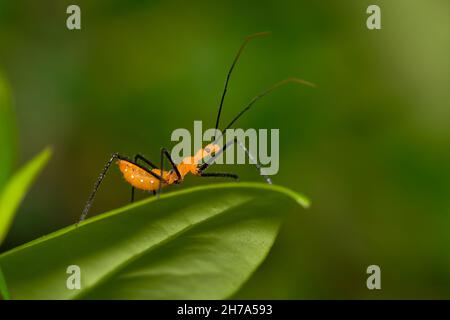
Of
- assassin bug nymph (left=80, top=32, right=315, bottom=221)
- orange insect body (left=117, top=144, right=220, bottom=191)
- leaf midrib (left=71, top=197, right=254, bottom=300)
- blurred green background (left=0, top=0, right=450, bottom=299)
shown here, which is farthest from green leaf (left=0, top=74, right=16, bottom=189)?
blurred green background (left=0, top=0, right=450, bottom=299)

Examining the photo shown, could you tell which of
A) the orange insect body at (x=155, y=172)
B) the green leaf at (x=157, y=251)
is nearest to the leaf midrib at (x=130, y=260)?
the green leaf at (x=157, y=251)

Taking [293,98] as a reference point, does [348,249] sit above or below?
below

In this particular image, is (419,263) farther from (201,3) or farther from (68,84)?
(68,84)

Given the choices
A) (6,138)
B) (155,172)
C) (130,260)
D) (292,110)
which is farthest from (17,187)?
(292,110)

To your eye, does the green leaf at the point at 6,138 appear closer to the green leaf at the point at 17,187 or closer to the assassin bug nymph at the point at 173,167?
the green leaf at the point at 17,187

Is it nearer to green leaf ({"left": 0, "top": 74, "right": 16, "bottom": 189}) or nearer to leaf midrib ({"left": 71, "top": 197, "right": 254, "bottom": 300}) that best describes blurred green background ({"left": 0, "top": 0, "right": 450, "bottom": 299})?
leaf midrib ({"left": 71, "top": 197, "right": 254, "bottom": 300})
